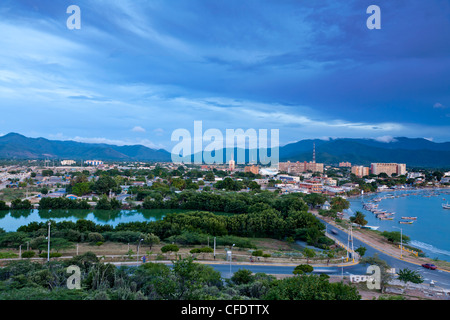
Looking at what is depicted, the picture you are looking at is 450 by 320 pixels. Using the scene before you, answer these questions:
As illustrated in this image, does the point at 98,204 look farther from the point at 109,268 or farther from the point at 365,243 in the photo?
the point at 365,243

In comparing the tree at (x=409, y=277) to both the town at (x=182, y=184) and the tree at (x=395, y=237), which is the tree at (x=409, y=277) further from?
the town at (x=182, y=184)

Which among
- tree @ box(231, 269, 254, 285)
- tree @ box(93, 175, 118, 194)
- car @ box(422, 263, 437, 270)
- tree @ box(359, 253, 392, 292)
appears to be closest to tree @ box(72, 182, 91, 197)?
tree @ box(93, 175, 118, 194)

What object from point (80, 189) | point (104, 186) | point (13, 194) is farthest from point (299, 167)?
point (13, 194)

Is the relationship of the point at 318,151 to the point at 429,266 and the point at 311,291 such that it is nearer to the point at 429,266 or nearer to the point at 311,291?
the point at 429,266

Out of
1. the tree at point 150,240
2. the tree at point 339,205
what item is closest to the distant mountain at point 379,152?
the tree at point 339,205

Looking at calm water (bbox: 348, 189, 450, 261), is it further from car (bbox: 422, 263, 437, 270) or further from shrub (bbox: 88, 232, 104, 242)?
shrub (bbox: 88, 232, 104, 242)
